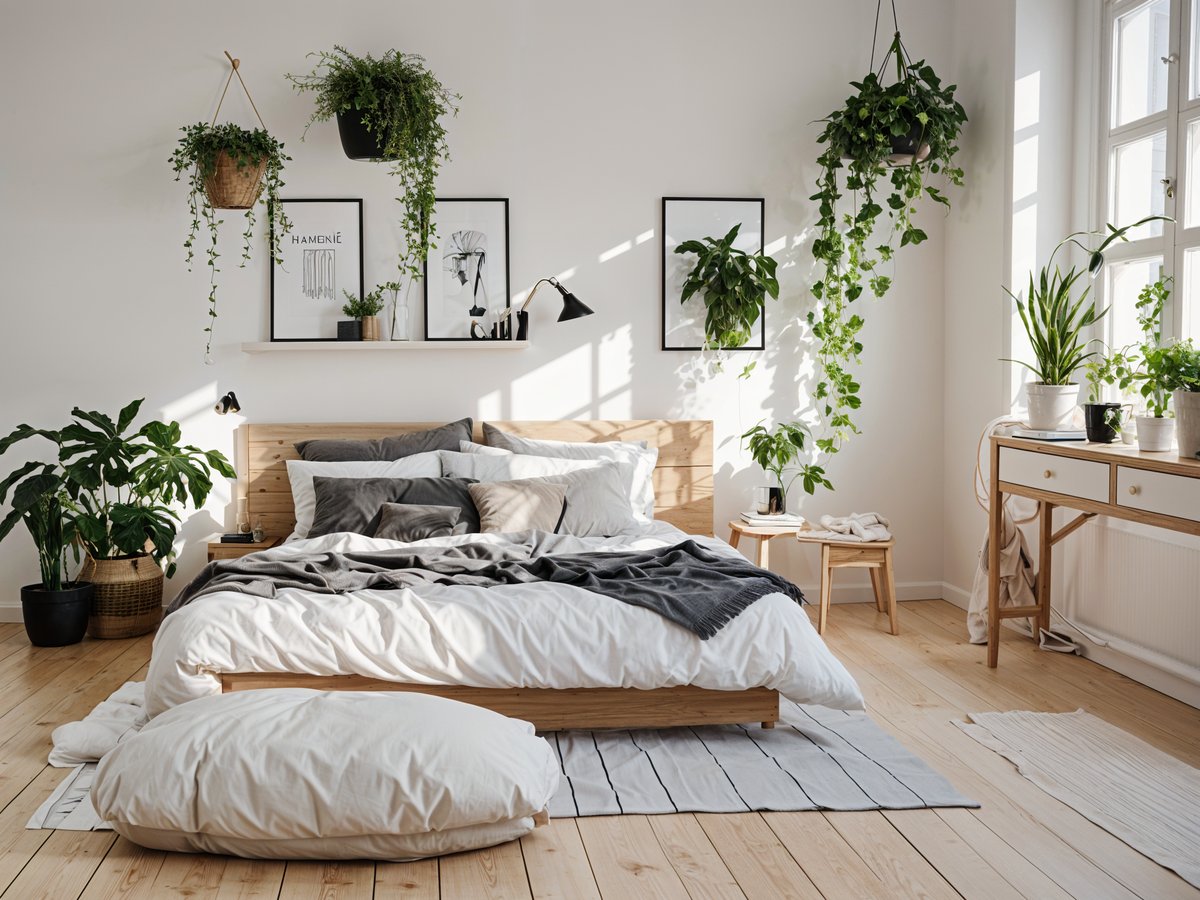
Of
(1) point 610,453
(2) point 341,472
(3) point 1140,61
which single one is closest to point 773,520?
(1) point 610,453

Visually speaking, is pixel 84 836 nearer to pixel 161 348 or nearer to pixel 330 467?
pixel 330 467

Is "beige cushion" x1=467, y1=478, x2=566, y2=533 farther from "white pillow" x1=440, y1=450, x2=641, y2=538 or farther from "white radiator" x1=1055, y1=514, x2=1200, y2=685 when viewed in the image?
"white radiator" x1=1055, y1=514, x2=1200, y2=685

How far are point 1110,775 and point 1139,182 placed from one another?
8.24ft

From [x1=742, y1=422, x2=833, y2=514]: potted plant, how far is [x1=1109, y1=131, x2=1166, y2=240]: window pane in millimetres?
1655

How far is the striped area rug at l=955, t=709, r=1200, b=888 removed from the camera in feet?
8.72

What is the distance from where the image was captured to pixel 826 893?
7.89 feet

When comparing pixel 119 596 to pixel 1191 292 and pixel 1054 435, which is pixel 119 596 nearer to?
pixel 1054 435

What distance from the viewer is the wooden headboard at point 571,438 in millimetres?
5074

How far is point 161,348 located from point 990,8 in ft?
13.9

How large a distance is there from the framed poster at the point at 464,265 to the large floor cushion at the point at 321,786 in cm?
274

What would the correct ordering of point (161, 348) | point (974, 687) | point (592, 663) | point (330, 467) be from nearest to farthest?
point (592, 663) < point (974, 687) < point (330, 467) < point (161, 348)

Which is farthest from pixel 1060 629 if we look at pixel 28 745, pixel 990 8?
pixel 28 745

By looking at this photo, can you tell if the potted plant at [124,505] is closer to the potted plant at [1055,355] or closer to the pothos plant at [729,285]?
the pothos plant at [729,285]

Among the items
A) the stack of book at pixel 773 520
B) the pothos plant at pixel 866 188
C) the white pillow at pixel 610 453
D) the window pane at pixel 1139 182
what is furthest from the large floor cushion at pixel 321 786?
the window pane at pixel 1139 182
